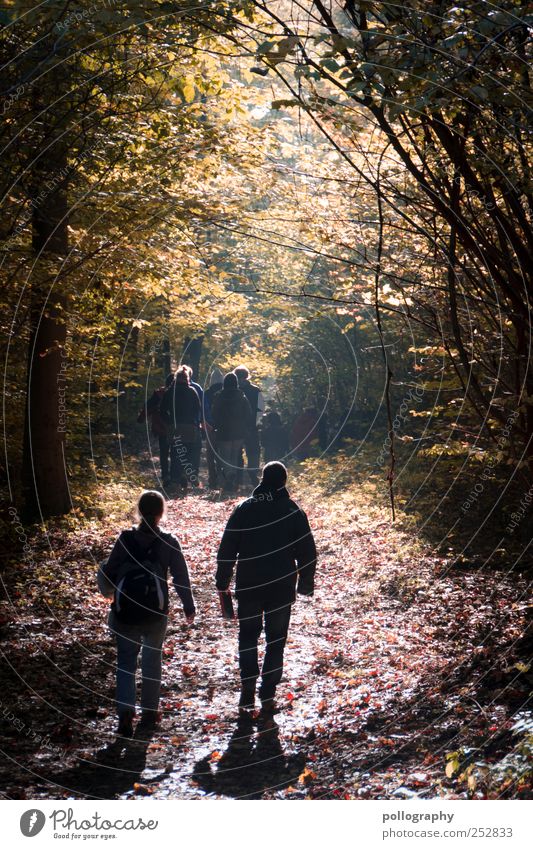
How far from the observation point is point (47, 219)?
9.84 meters

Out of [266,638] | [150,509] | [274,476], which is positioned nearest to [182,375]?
[274,476]

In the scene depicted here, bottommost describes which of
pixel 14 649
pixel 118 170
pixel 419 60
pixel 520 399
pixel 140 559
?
pixel 14 649

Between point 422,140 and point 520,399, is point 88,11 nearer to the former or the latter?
point 422,140

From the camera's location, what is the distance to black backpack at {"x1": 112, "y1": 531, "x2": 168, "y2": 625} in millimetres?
6938

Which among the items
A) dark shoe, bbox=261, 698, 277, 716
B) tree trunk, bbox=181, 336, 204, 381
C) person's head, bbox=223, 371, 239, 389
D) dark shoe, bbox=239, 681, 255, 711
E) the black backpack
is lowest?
dark shoe, bbox=261, 698, 277, 716

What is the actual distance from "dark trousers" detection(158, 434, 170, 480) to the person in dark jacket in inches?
370

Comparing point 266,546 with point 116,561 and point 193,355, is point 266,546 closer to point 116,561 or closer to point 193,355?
point 116,561

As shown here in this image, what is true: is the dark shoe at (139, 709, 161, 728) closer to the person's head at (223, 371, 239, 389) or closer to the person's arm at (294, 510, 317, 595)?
the person's arm at (294, 510, 317, 595)

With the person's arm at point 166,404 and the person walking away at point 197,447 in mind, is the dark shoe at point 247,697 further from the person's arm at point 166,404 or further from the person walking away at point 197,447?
the person's arm at point 166,404

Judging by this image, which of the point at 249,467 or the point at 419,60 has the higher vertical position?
the point at 419,60

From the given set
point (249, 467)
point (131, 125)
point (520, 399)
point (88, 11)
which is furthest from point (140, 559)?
point (249, 467)

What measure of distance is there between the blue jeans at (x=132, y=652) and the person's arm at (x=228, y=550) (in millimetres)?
718

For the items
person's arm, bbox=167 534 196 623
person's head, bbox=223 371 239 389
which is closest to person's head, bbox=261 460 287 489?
person's arm, bbox=167 534 196 623

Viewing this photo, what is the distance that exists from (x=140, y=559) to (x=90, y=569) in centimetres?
452
